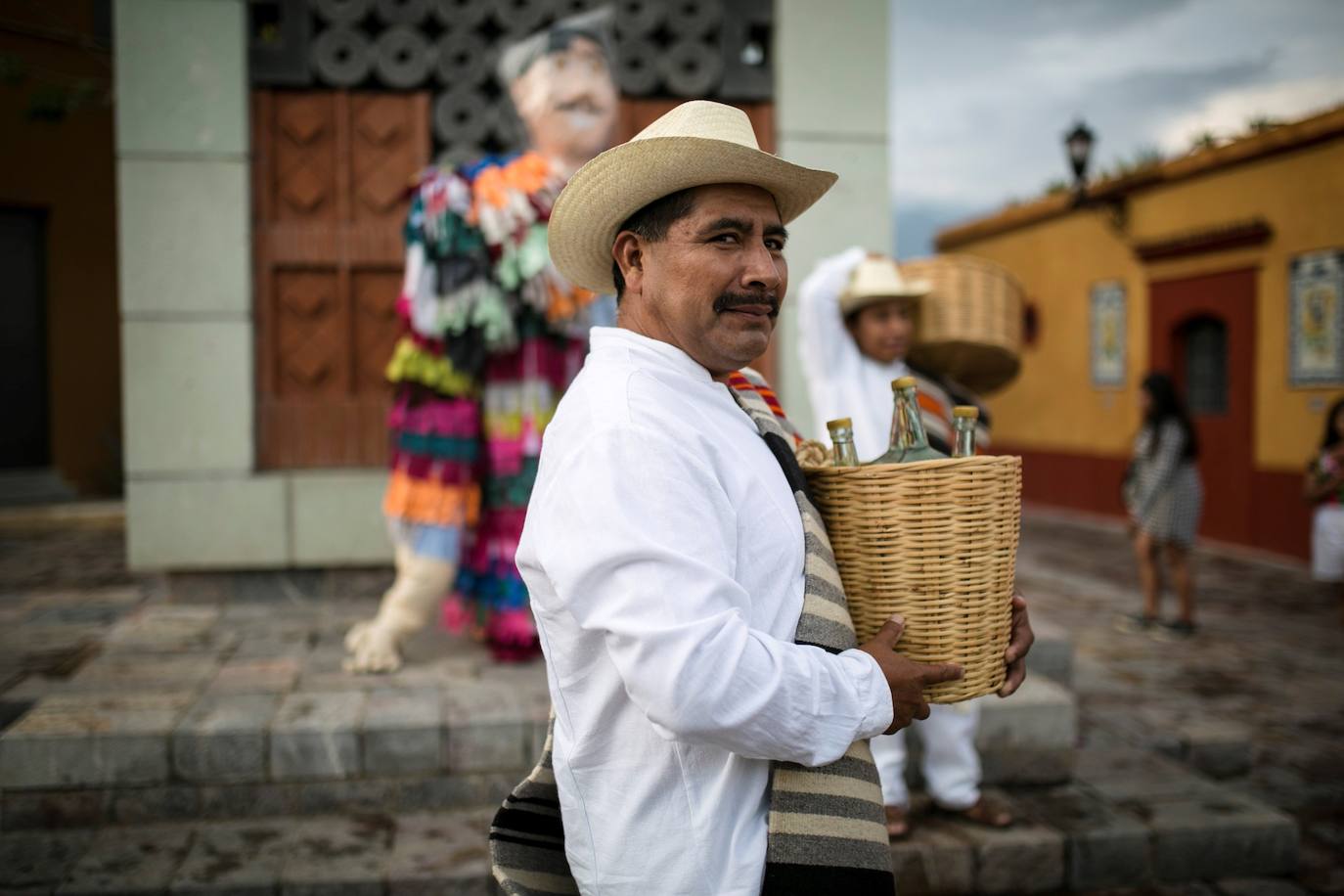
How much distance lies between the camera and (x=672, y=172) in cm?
160

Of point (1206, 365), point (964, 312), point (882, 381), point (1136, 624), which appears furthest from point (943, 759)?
point (1206, 365)

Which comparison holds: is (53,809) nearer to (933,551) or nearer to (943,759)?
(943,759)

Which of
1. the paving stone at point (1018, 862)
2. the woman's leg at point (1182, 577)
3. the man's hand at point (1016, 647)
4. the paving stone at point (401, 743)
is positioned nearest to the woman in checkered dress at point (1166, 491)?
the woman's leg at point (1182, 577)

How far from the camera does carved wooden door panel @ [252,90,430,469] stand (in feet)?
17.3

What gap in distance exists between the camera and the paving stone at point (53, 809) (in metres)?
3.42

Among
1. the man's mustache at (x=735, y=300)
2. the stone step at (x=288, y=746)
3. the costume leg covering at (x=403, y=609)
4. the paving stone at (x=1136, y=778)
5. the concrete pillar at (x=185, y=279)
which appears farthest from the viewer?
the concrete pillar at (x=185, y=279)

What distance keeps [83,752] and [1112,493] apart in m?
11.9

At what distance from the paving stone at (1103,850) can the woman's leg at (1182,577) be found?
4.03 m

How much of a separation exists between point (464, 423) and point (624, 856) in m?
2.71

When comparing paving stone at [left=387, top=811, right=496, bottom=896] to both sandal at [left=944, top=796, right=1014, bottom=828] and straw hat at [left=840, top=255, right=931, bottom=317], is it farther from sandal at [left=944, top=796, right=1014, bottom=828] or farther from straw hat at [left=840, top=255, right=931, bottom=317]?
straw hat at [left=840, top=255, right=931, bottom=317]

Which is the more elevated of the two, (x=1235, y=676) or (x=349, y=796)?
(x=349, y=796)

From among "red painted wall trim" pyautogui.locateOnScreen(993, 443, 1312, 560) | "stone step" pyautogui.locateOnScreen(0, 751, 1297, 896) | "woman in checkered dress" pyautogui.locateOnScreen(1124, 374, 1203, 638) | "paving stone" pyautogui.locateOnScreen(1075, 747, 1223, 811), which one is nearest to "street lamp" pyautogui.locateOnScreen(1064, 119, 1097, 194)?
"red painted wall trim" pyautogui.locateOnScreen(993, 443, 1312, 560)

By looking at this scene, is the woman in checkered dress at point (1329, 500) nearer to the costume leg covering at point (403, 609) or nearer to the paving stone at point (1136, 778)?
the paving stone at point (1136, 778)

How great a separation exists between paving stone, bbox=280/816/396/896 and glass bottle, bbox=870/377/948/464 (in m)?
2.18
